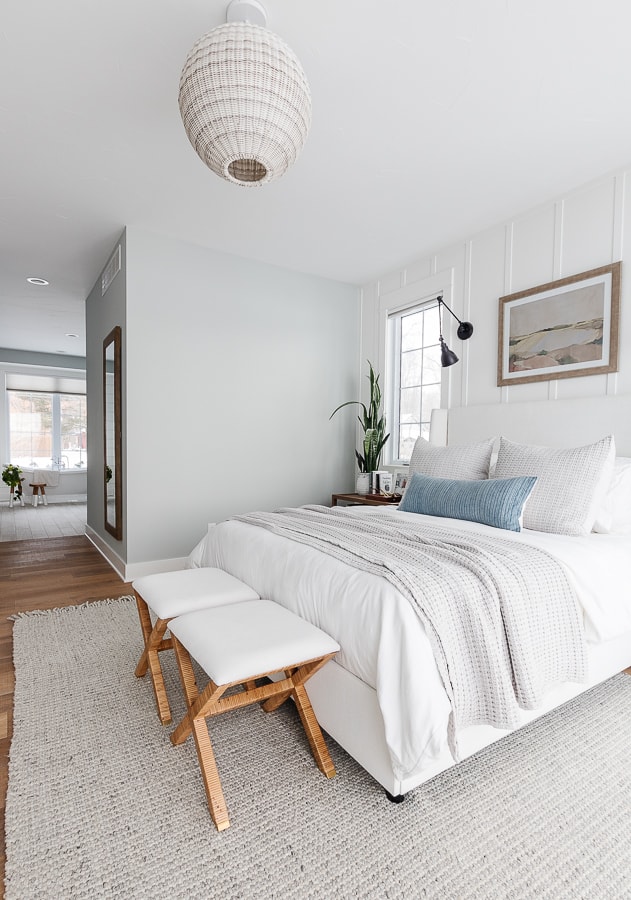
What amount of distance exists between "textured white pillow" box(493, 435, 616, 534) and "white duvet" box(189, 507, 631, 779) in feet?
0.29

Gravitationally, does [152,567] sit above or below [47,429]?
below

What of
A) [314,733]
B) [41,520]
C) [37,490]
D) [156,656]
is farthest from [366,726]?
[37,490]

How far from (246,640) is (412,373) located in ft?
11.2

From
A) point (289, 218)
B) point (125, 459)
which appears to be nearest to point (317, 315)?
point (289, 218)

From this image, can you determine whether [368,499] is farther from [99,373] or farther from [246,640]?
[99,373]

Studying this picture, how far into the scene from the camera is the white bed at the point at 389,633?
131 centimetres

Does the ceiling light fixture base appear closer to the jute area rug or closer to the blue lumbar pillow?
the blue lumbar pillow

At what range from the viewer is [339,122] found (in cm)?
234

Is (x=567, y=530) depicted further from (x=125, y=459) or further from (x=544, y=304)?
(x=125, y=459)

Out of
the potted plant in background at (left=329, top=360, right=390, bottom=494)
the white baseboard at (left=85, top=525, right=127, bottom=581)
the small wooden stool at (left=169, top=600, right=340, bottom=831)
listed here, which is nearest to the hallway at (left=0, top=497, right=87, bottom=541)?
the white baseboard at (left=85, top=525, right=127, bottom=581)

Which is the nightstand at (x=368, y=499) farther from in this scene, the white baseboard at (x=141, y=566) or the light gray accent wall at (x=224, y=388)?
the white baseboard at (x=141, y=566)

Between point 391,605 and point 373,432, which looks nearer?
point 391,605

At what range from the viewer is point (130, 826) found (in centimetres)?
134

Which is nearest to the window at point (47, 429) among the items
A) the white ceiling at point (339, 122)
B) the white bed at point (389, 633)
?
the white ceiling at point (339, 122)
